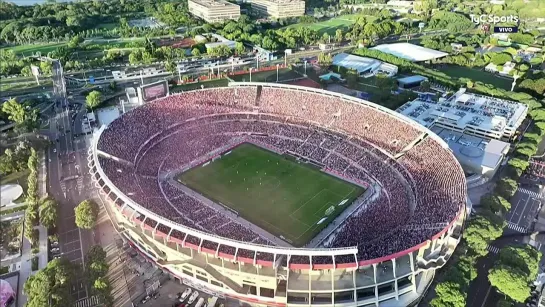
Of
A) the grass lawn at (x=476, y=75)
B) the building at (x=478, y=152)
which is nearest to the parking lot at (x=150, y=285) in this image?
the building at (x=478, y=152)

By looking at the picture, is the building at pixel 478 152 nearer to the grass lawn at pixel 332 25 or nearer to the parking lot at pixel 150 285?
the parking lot at pixel 150 285

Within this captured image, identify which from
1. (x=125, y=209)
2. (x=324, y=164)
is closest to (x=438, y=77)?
(x=324, y=164)

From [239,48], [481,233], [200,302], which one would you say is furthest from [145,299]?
[239,48]

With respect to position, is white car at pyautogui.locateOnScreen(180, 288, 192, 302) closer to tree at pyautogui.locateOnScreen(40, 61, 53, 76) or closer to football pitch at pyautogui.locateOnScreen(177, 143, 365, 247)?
football pitch at pyautogui.locateOnScreen(177, 143, 365, 247)

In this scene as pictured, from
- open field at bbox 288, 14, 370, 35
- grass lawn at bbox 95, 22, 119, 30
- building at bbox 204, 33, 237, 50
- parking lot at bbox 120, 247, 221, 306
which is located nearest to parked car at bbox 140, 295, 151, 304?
parking lot at bbox 120, 247, 221, 306

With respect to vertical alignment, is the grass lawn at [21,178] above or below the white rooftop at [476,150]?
below

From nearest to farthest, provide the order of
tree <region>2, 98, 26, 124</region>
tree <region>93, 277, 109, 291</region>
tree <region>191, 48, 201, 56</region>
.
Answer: tree <region>93, 277, 109, 291</region> → tree <region>2, 98, 26, 124</region> → tree <region>191, 48, 201, 56</region>

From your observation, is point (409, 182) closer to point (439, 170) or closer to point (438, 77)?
point (439, 170)
